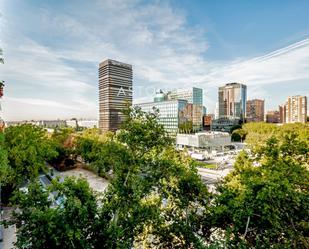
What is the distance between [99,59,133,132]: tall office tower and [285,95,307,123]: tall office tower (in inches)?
2446

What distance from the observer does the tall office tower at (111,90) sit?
259 ft

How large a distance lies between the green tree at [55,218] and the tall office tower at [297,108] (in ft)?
310

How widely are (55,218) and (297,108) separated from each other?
98398mm

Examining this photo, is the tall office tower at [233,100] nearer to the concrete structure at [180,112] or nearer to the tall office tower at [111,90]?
the concrete structure at [180,112]

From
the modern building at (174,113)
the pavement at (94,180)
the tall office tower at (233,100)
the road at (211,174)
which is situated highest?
the tall office tower at (233,100)

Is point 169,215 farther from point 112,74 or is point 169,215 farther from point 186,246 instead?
point 112,74

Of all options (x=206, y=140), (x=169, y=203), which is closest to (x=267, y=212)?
(x=169, y=203)

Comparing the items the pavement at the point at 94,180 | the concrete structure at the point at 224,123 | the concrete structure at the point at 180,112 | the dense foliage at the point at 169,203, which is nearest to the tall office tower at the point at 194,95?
the concrete structure at the point at 180,112

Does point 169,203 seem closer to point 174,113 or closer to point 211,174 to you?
point 211,174

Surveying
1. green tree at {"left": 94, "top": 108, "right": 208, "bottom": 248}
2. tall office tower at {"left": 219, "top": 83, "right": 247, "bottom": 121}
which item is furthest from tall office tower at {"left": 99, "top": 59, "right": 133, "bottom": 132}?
green tree at {"left": 94, "top": 108, "right": 208, "bottom": 248}

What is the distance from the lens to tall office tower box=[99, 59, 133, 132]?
78.8 meters

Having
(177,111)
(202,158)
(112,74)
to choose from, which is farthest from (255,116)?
(202,158)

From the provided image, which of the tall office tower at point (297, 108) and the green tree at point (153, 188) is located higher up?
the tall office tower at point (297, 108)

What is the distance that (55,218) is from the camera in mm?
4258
